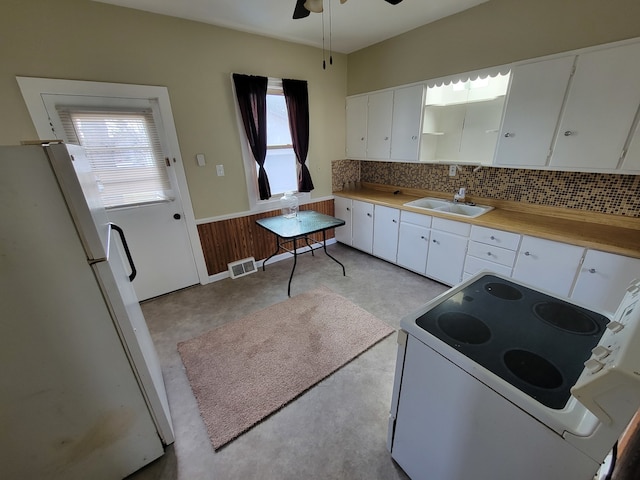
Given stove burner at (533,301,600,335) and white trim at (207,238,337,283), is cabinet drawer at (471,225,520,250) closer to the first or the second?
stove burner at (533,301,600,335)

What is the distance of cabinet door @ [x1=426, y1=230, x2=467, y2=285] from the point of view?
2715 mm

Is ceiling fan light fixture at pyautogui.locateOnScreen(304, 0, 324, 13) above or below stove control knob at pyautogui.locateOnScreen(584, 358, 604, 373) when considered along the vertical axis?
above

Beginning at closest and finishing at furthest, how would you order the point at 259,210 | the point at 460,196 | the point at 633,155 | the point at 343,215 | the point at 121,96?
the point at 633,155
the point at 121,96
the point at 460,196
the point at 259,210
the point at 343,215

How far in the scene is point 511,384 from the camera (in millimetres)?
804

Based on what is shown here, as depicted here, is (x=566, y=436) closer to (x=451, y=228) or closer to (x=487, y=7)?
(x=451, y=228)

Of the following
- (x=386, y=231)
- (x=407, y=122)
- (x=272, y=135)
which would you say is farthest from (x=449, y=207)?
(x=272, y=135)

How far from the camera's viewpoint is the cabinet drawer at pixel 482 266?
2.44m

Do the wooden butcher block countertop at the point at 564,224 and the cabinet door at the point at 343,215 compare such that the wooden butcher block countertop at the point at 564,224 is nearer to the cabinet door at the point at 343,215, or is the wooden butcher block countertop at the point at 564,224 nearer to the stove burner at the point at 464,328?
the cabinet door at the point at 343,215

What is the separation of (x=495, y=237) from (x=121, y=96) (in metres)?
3.59

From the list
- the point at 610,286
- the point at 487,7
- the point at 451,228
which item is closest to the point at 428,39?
the point at 487,7

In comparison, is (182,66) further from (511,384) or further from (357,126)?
(511,384)

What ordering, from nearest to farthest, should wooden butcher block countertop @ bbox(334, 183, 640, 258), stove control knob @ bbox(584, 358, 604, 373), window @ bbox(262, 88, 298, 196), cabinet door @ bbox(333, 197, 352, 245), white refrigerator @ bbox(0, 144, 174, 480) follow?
stove control knob @ bbox(584, 358, 604, 373) < white refrigerator @ bbox(0, 144, 174, 480) < wooden butcher block countertop @ bbox(334, 183, 640, 258) < window @ bbox(262, 88, 298, 196) < cabinet door @ bbox(333, 197, 352, 245)

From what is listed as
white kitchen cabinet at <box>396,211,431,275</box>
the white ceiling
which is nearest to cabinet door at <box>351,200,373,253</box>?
white kitchen cabinet at <box>396,211,431,275</box>

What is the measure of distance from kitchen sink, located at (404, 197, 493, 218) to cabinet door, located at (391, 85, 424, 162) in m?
0.53
